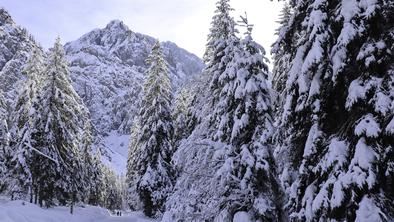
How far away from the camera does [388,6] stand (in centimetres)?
889

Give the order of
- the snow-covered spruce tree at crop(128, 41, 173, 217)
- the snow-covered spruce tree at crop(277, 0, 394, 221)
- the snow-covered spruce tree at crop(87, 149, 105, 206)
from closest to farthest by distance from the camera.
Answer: the snow-covered spruce tree at crop(277, 0, 394, 221)
the snow-covered spruce tree at crop(128, 41, 173, 217)
the snow-covered spruce tree at crop(87, 149, 105, 206)

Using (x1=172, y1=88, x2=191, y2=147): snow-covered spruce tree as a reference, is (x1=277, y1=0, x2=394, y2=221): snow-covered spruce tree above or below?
below

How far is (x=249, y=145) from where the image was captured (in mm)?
15398

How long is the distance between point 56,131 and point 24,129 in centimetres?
249

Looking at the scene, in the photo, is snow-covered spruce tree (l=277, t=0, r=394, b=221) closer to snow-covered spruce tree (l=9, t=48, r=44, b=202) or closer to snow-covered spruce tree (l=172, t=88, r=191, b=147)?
snow-covered spruce tree (l=172, t=88, r=191, b=147)

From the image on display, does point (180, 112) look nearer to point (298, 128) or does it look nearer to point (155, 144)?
point (155, 144)

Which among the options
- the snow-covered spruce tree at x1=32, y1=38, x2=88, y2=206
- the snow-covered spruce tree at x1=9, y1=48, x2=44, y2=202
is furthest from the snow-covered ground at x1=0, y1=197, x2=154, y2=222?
the snow-covered spruce tree at x1=9, y1=48, x2=44, y2=202

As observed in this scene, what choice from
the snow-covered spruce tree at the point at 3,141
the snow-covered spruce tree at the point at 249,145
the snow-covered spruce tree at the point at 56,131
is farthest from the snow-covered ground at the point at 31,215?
the snow-covered spruce tree at the point at 249,145

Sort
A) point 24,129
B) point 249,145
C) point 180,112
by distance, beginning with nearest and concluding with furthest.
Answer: point 249,145 < point 24,129 < point 180,112

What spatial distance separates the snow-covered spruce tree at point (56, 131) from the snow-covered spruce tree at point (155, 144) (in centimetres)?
548

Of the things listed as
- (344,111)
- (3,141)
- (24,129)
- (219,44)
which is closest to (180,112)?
(24,129)

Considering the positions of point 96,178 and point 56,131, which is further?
point 96,178

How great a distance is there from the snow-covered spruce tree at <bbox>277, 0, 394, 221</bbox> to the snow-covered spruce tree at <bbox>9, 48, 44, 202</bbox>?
92.0 feet

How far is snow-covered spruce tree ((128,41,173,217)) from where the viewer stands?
35094 millimetres
